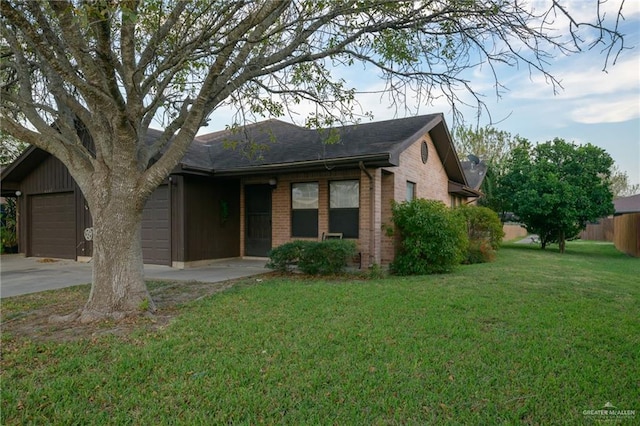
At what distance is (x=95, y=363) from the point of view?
377 cm

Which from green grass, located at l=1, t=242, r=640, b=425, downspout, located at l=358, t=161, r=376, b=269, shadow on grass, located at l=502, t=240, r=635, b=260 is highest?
downspout, located at l=358, t=161, r=376, b=269

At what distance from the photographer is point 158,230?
36.9ft

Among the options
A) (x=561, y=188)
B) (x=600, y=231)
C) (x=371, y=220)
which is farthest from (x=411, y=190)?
(x=600, y=231)

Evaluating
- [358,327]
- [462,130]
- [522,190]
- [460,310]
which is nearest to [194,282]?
[358,327]

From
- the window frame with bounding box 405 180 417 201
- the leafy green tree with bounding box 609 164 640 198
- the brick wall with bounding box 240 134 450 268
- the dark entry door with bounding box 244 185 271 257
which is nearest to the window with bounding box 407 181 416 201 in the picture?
the window frame with bounding box 405 180 417 201

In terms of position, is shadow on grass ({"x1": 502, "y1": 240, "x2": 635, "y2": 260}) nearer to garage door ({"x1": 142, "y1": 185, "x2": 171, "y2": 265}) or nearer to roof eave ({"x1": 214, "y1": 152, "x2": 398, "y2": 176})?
roof eave ({"x1": 214, "y1": 152, "x2": 398, "y2": 176})

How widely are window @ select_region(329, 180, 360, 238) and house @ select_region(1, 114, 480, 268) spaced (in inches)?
1.1

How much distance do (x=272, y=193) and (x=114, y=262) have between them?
22.1 feet

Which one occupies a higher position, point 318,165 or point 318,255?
point 318,165

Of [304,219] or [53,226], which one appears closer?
[304,219]

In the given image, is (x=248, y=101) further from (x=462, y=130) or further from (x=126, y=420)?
(x=126, y=420)

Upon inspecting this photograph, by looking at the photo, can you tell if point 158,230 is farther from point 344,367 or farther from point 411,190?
point 344,367

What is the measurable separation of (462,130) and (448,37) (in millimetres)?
1700

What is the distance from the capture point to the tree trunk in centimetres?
527
